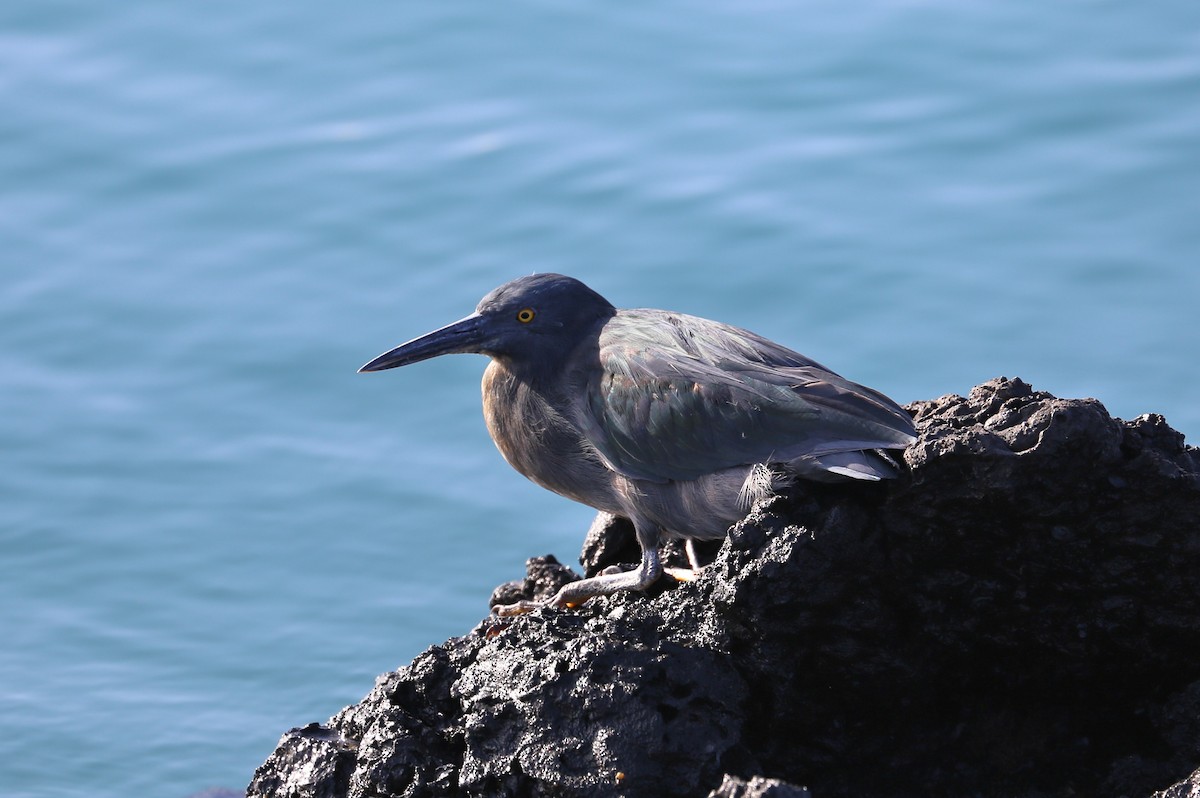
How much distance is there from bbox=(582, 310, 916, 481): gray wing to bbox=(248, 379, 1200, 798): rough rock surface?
0.79 ft

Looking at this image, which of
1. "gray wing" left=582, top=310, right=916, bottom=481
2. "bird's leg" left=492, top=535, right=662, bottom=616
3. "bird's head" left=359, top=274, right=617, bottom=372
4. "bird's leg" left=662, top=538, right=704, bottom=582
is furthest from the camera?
"bird's head" left=359, top=274, right=617, bottom=372

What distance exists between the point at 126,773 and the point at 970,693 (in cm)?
474

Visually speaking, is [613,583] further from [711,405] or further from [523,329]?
[523,329]

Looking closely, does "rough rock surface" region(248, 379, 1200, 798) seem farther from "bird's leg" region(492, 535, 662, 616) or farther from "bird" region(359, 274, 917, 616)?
"bird's leg" region(492, 535, 662, 616)

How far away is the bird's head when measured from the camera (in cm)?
570

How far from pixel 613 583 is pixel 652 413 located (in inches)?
24.7

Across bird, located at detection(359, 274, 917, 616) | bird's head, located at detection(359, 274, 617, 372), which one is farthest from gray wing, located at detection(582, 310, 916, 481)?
bird's head, located at detection(359, 274, 617, 372)

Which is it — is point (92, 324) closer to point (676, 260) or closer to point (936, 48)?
point (676, 260)

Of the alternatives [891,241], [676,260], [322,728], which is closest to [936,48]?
[891,241]

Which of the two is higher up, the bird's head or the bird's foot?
the bird's head

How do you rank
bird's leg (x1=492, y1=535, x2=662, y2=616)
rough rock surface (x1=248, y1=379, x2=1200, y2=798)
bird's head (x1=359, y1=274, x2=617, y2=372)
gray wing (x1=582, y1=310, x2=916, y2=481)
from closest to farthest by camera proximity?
rough rock surface (x1=248, y1=379, x2=1200, y2=798) → gray wing (x1=582, y1=310, x2=916, y2=481) → bird's leg (x1=492, y1=535, x2=662, y2=616) → bird's head (x1=359, y1=274, x2=617, y2=372)

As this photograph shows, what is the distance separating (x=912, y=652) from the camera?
4.46 metres

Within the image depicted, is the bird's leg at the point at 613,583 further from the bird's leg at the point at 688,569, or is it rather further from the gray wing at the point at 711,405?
the gray wing at the point at 711,405

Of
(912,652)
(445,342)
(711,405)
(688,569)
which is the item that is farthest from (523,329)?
(912,652)
